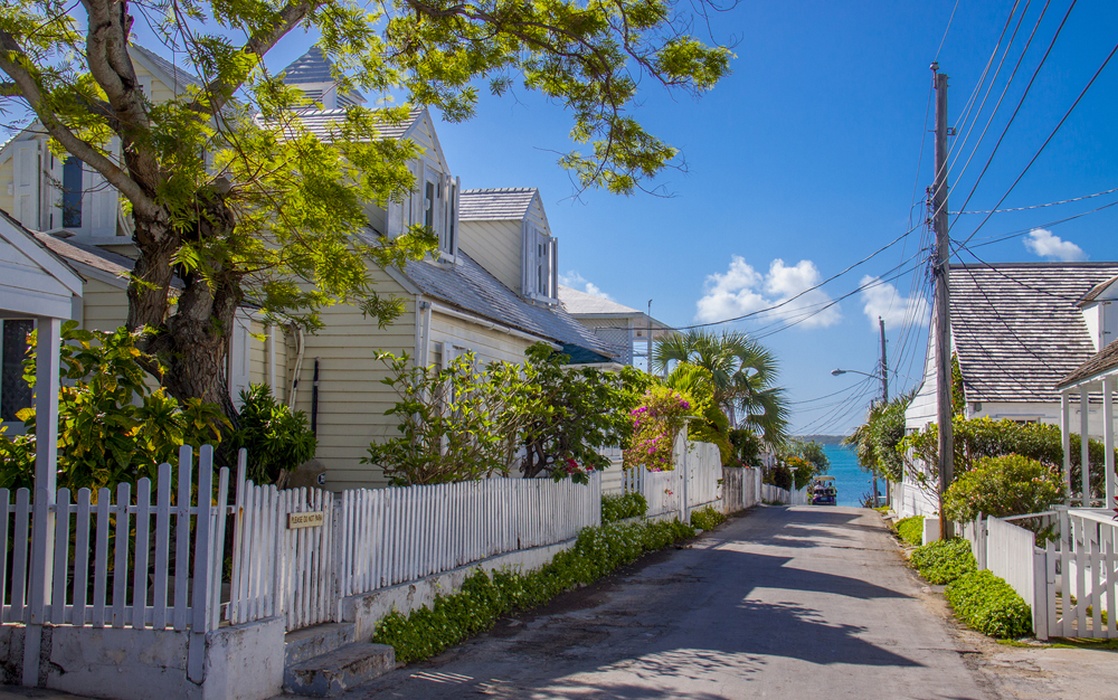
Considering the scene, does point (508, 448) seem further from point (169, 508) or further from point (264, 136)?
point (169, 508)

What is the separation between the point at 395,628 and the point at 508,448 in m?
5.01

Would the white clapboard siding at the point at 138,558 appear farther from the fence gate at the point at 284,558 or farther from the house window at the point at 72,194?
the house window at the point at 72,194

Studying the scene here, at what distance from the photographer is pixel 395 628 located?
29.4 ft

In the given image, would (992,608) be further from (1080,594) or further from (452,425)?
(452,425)

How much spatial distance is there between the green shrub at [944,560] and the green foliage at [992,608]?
162 cm

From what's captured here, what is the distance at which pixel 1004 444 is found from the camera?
19516mm

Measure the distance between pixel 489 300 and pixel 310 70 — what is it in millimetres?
5894

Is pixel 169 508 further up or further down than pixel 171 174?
further down

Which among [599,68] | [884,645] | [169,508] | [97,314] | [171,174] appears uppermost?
[599,68]

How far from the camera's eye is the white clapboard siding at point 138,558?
6793 millimetres

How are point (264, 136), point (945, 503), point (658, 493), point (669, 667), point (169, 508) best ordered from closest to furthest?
point (169, 508) < point (669, 667) < point (264, 136) < point (945, 503) < point (658, 493)

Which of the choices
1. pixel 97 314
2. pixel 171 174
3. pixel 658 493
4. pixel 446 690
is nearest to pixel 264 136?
pixel 171 174

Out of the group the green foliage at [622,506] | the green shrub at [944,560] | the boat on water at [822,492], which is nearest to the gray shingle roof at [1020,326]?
the green shrub at [944,560]

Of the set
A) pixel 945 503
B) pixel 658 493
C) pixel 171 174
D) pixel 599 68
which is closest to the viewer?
pixel 171 174
